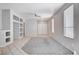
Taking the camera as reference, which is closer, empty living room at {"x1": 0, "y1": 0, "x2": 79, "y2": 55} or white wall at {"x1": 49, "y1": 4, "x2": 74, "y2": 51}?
empty living room at {"x1": 0, "y1": 0, "x2": 79, "y2": 55}

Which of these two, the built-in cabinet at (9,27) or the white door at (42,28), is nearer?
the built-in cabinet at (9,27)

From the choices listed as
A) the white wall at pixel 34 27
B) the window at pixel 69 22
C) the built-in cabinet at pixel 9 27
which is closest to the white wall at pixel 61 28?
the window at pixel 69 22

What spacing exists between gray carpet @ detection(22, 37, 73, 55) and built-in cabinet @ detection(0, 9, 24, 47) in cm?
53

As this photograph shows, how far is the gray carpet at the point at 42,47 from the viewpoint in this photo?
9.27 ft

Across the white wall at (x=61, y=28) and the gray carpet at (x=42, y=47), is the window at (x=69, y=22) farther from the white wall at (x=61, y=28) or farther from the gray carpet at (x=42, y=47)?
the gray carpet at (x=42, y=47)

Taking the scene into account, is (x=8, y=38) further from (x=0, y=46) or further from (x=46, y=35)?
(x=46, y=35)

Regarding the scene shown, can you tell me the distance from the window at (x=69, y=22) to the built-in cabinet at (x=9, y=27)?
5.20 ft

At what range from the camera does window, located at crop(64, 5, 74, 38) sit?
2.94 metres

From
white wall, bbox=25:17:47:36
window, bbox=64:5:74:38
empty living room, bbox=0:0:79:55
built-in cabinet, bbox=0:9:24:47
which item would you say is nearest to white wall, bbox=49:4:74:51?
empty living room, bbox=0:0:79:55

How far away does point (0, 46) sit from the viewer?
2.91 meters

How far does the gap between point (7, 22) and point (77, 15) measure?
7.34 ft

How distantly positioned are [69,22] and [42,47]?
4.00 feet

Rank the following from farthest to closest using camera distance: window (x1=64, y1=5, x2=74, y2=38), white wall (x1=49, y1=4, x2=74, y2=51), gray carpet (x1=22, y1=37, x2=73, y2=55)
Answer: white wall (x1=49, y1=4, x2=74, y2=51)
window (x1=64, y1=5, x2=74, y2=38)
gray carpet (x1=22, y1=37, x2=73, y2=55)

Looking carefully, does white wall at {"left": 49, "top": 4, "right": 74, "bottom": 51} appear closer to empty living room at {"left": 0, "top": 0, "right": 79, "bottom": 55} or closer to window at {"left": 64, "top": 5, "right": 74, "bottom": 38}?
empty living room at {"left": 0, "top": 0, "right": 79, "bottom": 55}
